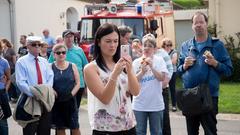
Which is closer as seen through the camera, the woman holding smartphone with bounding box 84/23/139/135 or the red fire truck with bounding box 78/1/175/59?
the woman holding smartphone with bounding box 84/23/139/135

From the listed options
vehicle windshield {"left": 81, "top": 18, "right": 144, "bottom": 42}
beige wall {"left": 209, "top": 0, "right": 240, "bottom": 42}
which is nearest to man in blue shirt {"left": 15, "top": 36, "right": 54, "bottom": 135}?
vehicle windshield {"left": 81, "top": 18, "right": 144, "bottom": 42}

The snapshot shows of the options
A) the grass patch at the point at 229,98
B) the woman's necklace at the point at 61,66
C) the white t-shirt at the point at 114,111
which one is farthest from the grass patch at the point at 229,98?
the white t-shirt at the point at 114,111

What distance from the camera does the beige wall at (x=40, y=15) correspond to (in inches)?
880

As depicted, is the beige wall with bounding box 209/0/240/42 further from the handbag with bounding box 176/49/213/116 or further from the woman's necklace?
the handbag with bounding box 176/49/213/116

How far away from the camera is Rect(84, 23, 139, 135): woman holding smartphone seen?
4.15 m

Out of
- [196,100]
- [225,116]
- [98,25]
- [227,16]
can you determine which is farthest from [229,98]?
[196,100]

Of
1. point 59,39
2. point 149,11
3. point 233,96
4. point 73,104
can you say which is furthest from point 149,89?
point 149,11

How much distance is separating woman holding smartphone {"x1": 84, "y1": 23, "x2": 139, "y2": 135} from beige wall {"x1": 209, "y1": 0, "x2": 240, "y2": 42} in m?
14.5

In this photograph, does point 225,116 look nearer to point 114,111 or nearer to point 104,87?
point 114,111

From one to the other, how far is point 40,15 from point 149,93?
18.6m

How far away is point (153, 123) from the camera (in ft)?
20.8

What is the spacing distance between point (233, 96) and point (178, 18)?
14.1m

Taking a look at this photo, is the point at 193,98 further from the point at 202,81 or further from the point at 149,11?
the point at 149,11

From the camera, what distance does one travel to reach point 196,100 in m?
5.49
